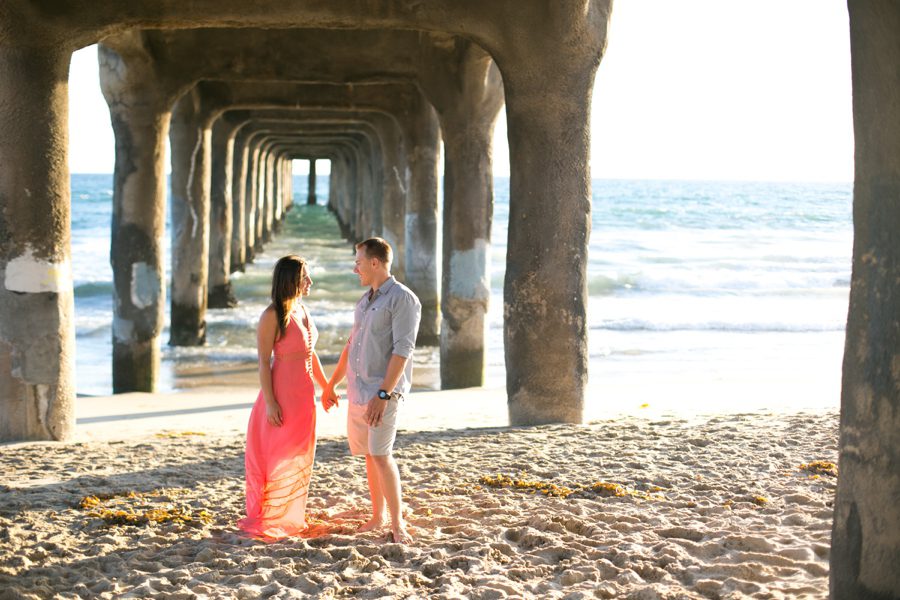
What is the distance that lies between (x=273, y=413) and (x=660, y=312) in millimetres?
16742

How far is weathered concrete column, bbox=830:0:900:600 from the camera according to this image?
337cm

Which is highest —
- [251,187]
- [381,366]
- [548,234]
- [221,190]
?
[251,187]

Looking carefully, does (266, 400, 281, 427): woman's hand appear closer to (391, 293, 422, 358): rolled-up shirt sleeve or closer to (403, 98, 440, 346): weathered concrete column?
(391, 293, 422, 358): rolled-up shirt sleeve

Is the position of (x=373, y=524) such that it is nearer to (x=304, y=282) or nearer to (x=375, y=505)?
(x=375, y=505)

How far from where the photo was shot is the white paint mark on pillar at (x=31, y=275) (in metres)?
7.35

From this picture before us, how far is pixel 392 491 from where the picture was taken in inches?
193

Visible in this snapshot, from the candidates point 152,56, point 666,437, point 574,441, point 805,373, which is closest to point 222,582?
point 574,441

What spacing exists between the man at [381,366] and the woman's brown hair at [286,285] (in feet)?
0.92

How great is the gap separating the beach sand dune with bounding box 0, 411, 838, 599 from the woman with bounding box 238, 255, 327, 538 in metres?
0.15

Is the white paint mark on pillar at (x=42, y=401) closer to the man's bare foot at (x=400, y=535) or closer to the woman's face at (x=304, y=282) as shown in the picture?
the woman's face at (x=304, y=282)

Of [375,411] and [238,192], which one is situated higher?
[238,192]

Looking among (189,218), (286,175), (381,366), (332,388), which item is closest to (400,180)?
(189,218)

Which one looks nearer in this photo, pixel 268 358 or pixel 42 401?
pixel 268 358

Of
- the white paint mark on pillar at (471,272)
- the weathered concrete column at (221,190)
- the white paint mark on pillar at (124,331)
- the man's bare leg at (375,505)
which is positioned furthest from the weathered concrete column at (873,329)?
the weathered concrete column at (221,190)
